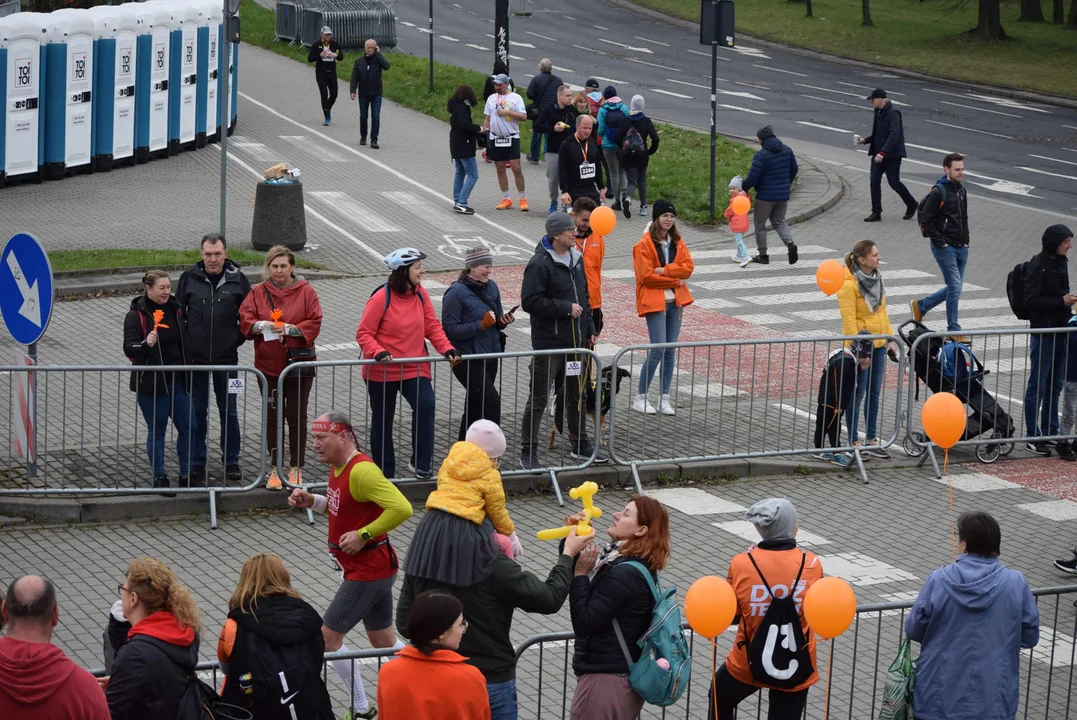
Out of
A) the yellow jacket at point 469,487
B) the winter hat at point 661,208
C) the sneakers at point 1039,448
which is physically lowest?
the sneakers at point 1039,448

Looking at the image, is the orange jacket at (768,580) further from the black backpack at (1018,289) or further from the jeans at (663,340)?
the black backpack at (1018,289)

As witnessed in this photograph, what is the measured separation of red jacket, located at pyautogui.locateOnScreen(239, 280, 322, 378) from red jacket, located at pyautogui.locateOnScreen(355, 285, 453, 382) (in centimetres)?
38

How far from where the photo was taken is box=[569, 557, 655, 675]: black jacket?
627cm

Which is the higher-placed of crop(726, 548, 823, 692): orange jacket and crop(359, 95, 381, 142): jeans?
crop(359, 95, 381, 142): jeans

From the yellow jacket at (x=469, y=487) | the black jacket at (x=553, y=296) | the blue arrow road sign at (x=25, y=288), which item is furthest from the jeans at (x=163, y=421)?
the yellow jacket at (x=469, y=487)

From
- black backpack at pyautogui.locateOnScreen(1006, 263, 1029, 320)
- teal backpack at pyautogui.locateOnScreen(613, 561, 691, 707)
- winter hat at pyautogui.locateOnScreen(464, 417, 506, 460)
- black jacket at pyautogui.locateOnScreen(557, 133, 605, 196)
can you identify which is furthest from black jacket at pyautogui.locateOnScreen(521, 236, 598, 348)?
black jacket at pyautogui.locateOnScreen(557, 133, 605, 196)

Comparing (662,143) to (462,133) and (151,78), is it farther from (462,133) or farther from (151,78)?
(151,78)

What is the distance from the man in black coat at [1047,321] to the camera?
1306cm

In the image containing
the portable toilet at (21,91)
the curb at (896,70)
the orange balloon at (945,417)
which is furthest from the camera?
the curb at (896,70)

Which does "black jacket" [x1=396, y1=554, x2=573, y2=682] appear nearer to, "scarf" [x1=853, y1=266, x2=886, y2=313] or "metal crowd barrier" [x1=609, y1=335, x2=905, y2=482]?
"metal crowd barrier" [x1=609, y1=335, x2=905, y2=482]

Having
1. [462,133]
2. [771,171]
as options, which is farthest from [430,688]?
[462,133]

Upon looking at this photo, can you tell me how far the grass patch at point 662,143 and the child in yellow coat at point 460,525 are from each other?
1664 centimetres

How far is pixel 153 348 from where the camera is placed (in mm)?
10852

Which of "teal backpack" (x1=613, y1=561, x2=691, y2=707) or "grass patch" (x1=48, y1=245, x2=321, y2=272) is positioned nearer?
"teal backpack" (x1=613, y1=561, x2=691, y2=707)
